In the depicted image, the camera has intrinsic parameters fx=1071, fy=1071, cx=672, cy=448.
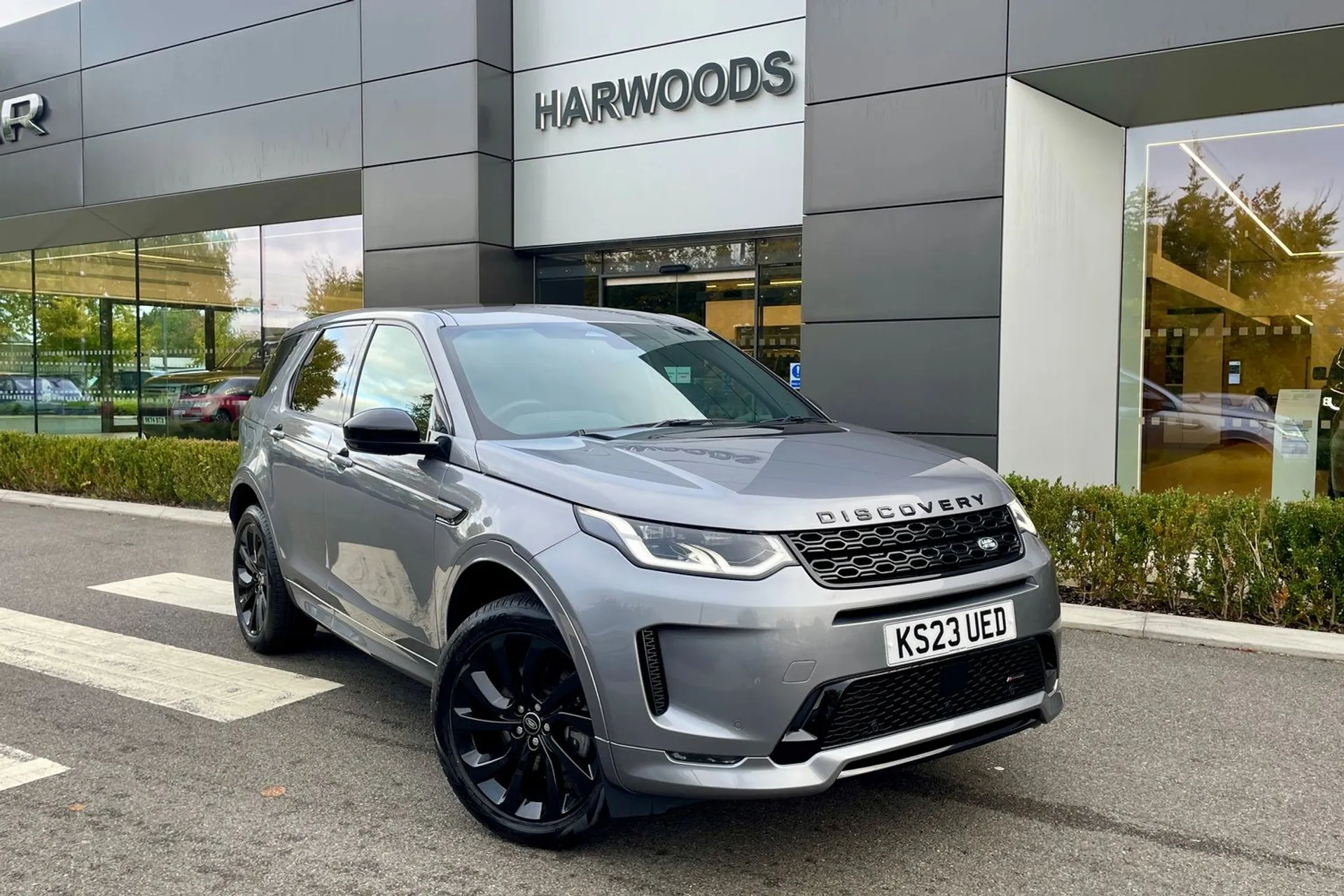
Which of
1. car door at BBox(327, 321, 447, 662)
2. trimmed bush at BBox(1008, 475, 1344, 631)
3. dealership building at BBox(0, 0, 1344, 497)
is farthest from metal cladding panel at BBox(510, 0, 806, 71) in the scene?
car door at BBox(327, 321, 447, 662)

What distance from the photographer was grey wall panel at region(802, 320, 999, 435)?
9125mm

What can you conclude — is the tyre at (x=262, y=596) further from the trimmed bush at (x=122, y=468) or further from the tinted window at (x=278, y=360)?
the trimmed bush at (x=122, y=468)

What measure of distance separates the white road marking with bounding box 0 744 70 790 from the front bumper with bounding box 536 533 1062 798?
2.44 metres

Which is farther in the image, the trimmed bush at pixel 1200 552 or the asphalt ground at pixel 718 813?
the trimmed bush at pixel 1200 552

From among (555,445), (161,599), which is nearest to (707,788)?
(555,445)

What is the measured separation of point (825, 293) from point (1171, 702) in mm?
5700

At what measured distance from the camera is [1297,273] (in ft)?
32.3

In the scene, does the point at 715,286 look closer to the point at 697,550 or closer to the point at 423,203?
the point at 423,203

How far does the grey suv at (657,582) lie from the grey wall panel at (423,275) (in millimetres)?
8587

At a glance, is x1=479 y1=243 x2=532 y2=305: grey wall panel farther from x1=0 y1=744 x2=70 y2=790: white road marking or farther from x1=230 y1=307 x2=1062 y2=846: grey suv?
x1=0 y1=744 x2=70 y2=790: white road marking

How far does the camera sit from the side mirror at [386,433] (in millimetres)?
3738

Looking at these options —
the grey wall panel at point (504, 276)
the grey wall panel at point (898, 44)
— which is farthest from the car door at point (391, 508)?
the grey wall panel at point (504, 276)

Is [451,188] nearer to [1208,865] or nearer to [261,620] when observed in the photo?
[261,620]

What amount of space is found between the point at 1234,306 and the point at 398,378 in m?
8.58
